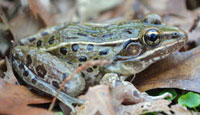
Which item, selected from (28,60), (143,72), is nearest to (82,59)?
(28,60)

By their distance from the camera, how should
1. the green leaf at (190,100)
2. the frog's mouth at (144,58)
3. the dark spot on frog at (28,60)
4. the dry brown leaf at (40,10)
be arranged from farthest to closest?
the dry brown leaf at (40,10) < the frog's mouth at (144,58) < the dark spot on frog at (28,60) < the green leaf at (190,100)

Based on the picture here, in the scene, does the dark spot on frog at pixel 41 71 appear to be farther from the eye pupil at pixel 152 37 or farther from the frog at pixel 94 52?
the eye pupil at pixel 152 37

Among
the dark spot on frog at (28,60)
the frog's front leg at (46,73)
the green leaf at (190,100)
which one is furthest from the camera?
the dark spot on frog at (28,60)

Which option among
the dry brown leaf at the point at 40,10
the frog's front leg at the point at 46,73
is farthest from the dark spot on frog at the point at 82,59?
the dry brown leaf at the point at 40,10

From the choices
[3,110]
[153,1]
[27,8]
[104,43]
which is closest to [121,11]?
[153,1]

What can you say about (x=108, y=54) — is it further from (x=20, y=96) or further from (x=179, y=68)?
(x=20, y=96)

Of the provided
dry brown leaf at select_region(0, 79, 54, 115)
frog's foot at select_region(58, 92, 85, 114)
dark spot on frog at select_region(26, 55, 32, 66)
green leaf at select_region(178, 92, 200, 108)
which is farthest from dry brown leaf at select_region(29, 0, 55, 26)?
green leaf at select_region(178, 92, 200, 108)
